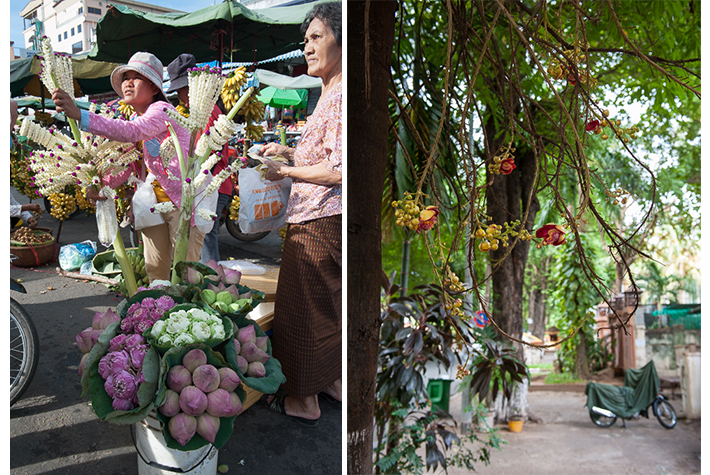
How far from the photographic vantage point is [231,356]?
1098 millimetres

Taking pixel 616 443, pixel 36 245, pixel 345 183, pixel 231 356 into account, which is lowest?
pixel 616 443

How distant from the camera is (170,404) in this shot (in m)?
0.99

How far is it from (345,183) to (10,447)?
0.99 metres

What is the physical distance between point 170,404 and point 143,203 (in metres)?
0.53

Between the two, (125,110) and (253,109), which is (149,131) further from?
(253,109)

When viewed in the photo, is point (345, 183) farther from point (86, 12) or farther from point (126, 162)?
point (86, 12)

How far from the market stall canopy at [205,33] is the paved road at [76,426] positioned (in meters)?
0.46

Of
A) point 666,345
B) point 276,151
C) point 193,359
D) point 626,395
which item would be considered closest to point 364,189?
point 276,151

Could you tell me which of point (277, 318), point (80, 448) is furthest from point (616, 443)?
point (80, 448)

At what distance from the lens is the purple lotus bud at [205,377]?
997 millimetres

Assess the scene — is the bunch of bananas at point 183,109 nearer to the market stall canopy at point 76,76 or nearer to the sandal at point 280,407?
the market stall canopy at point 76,76

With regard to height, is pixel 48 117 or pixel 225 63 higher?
pixel 225 63

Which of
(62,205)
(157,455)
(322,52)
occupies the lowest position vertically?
(157,455)

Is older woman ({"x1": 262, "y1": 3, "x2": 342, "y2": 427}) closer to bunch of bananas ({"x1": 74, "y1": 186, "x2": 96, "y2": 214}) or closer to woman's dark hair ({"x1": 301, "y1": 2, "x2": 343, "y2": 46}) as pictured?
woman's dark hair ({"x1": 301, "y1": 2, "x2": 343, "y2": 46})
